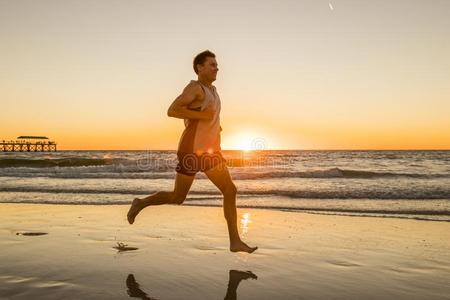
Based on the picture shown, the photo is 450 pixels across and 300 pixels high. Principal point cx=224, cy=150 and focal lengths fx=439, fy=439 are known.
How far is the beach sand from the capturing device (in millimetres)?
3811

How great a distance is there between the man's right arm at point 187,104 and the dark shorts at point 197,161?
1.33ft

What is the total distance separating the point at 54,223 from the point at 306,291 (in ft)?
17.6

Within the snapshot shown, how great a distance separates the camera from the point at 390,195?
14.4 metres

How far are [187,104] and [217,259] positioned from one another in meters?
1.81

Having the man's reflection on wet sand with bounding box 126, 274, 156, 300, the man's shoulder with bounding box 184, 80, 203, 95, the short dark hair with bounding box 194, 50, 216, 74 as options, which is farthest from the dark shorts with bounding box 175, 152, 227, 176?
the man's reflection on wet sand with bounding box 126, 274, 156, 300

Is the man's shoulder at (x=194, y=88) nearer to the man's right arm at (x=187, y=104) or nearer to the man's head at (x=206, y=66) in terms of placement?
the man's right arm at (x=187, y=104)

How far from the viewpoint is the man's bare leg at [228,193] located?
4.79 meters

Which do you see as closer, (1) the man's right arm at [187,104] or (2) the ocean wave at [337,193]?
(1) the man's right arm at [187,104]

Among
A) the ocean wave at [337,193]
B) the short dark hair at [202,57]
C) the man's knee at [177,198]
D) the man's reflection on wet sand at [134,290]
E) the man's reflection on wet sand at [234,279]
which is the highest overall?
the short dark hair at [202,57]

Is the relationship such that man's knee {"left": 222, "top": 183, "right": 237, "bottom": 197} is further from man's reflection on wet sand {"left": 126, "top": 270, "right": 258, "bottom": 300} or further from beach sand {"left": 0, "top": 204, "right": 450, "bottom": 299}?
man's reflection on wet sand {"left": 126, "top": 270, "right": 258, "bottom": 300}

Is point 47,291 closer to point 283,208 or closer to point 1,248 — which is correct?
point 1,248

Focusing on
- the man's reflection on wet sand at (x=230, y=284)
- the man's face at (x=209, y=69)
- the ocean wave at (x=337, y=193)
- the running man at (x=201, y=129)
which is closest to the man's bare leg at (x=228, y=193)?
the running man at (x=201, y=129)

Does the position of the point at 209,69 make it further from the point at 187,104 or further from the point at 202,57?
the point at 187,104

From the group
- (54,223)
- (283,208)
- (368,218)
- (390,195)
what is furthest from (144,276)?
(390,195)
